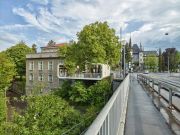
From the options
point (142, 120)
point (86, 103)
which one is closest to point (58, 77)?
point (86, 103)

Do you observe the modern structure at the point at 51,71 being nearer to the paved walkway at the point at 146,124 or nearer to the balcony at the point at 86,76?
the balcony at the point at 86,76

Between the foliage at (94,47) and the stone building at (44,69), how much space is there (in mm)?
11699

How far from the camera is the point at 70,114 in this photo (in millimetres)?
23484

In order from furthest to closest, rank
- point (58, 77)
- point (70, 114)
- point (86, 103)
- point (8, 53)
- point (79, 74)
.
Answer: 1. point (8, 53)
2. point (58, 77)
3. point (79, 74)
4. point (86, 103)
5. point (70, 114)

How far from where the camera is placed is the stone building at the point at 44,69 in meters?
61.0

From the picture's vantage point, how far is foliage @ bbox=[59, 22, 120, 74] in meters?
44.7

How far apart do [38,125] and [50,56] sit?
47605mm

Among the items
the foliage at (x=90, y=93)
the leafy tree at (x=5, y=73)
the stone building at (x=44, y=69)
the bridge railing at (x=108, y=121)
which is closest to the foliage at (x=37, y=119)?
the bridge railing at (x=108, y=121)

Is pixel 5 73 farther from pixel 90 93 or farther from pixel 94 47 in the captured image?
pixel 94 47

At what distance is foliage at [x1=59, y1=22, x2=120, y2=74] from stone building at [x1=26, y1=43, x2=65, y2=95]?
38.4 ft

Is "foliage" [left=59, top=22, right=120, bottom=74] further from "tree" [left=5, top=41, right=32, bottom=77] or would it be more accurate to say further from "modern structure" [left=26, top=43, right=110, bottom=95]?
"tree" [left=5, top=41, right=32, bottom=77]

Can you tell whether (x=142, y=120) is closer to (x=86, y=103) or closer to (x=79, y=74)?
(x=86, y=103)

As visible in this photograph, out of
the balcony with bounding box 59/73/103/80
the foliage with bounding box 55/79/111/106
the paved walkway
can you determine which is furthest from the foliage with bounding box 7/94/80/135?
the balcony with bounding box 59/73/103/80

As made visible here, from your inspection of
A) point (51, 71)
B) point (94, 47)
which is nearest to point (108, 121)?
point (94, 47)
